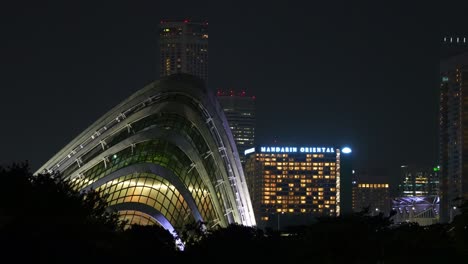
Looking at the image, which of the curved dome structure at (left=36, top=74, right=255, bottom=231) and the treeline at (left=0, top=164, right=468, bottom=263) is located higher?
the curved dome structure at (left=36, top=74, right=255, bottom=231)

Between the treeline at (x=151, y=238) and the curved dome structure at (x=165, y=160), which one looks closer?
the treeline at (x=151, y=238)

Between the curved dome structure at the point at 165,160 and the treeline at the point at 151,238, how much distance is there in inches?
406

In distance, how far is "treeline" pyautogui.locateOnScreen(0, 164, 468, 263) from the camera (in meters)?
44.2

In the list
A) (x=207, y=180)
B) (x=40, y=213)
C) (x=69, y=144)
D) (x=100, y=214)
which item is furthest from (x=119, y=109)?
(x=40, y=213)

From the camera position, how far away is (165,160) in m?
90.9

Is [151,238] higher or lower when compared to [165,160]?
lower

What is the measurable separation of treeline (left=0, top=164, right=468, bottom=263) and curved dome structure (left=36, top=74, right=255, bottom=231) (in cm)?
1030

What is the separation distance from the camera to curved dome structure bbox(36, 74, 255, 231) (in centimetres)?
8938

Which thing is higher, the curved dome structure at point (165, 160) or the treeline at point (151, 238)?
the curved dome structure at point (165, 160)

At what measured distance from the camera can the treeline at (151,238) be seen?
1740 inches

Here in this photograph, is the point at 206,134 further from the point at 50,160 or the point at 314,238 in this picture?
the point at 314,238

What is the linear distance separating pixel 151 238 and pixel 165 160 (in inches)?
1013

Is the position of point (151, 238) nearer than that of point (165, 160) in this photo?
Yes

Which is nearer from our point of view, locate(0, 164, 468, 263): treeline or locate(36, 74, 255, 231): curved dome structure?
locate(0, 164, 468, 263): treeline
